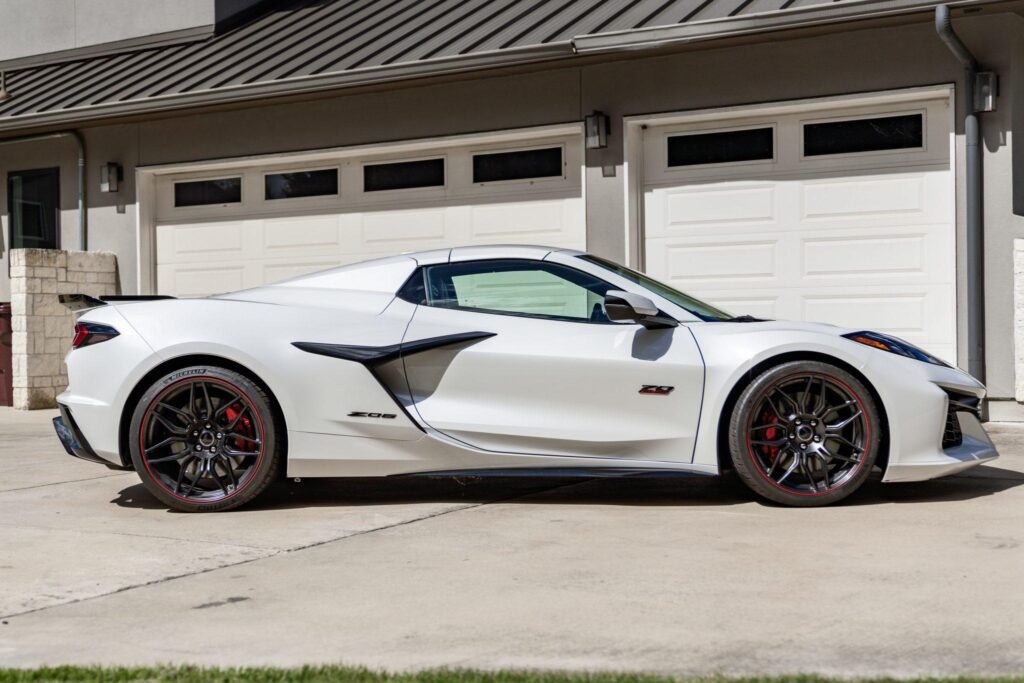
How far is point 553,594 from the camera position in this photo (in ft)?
13.7

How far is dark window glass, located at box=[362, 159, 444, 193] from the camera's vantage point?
12203 mm

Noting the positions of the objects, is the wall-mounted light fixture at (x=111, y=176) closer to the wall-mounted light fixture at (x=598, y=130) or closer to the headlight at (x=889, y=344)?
the wall-mounted light fixture at (x=598, y=130)

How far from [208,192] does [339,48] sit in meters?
2.43

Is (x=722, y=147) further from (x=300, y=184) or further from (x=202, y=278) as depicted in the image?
(x=202, y=278)

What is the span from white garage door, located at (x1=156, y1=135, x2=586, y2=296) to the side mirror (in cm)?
543

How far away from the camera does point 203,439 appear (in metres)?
6.04

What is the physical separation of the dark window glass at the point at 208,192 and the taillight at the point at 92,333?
7361mm

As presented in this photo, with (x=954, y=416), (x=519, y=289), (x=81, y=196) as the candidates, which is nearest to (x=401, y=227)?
(x=81, y=196)

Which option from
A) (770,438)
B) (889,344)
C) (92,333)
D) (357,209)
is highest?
(357,209)

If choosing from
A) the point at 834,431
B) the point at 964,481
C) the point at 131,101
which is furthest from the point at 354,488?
the point at 131,101

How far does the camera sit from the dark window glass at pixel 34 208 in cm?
1470

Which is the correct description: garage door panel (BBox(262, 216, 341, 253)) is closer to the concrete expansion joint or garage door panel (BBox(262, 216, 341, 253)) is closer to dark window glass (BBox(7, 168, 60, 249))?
dark window glass (BBox(7, 168, 60, 249))

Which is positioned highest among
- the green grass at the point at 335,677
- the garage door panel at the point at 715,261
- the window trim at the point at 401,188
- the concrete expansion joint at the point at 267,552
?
the window trim at the point at 401,188

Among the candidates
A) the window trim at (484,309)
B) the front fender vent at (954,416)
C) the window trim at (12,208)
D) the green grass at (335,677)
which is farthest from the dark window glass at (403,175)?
the green grass at (335,677)
